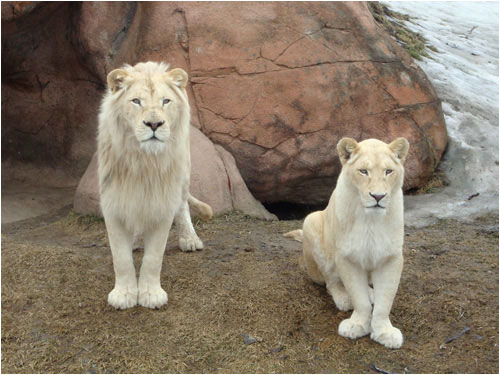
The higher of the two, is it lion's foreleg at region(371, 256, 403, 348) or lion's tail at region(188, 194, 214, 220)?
lion's foreleg at region(371, 256, 403, 348)

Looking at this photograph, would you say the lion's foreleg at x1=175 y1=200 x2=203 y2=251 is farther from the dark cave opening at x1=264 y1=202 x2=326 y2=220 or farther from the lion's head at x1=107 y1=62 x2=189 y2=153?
the dark cave opening at x1=264 y1=202 x2=326 y2=220

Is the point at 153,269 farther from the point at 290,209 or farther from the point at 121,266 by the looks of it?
the point at 290,209

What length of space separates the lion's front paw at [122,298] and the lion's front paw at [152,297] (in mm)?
62

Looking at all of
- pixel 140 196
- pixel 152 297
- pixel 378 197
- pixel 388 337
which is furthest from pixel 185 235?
pixel 378 197

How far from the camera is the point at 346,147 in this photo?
4.01m

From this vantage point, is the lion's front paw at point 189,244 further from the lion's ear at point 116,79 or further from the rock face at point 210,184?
the lion's ear at point 116,79

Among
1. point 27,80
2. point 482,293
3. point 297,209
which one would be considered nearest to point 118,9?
point 27,80

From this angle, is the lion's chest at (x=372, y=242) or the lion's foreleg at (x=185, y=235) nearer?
the lion's chest at (x=372, y=242)

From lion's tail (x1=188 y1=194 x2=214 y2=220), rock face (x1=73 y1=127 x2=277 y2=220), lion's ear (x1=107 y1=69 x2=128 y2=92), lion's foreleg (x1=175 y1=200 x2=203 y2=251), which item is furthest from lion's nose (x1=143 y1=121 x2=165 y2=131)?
rock face (x1=73 y1=127 x2=277 y2=220)

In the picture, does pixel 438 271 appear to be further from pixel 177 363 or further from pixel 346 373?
pixel 177 363

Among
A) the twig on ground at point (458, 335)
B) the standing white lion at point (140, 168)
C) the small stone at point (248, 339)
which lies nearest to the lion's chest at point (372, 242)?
the twig on ground at point (458, 335)

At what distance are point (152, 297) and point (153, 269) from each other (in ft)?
0.70

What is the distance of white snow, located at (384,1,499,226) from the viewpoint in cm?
745

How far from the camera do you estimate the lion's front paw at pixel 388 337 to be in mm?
4035
